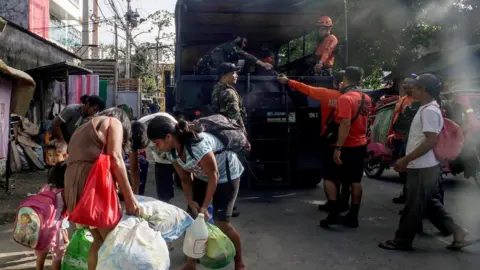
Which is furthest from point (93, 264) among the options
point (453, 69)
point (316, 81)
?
point (453, 69)

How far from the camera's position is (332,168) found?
555cm

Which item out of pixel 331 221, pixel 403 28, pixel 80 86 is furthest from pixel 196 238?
pixel 403 28

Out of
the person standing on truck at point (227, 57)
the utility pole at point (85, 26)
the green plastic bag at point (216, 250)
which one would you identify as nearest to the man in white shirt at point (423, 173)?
the green plastic bag at point (216, 250)

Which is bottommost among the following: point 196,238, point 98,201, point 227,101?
point 196,238

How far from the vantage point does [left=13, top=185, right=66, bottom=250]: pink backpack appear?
3437mm

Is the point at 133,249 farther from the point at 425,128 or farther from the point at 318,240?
the point at 425,128

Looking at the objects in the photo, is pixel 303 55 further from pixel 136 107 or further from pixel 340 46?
pixel 136 107

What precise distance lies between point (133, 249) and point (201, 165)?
0.84 m

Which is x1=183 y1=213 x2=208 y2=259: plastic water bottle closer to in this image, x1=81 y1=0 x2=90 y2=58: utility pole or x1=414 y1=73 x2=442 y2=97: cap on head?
x1=414 y1=73 x2=442 y2=97: cap on head

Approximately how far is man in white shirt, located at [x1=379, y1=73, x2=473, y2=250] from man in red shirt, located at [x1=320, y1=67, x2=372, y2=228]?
2.69 feet

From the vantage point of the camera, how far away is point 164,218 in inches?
125

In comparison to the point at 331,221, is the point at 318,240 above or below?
below

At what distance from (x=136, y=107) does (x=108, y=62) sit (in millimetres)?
2664

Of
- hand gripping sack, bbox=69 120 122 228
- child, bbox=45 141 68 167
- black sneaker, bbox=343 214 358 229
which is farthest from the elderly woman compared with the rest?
black sneaker, bbox=343 214 358 229
